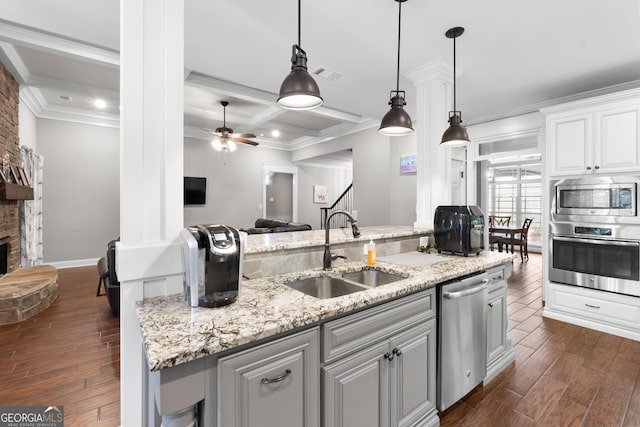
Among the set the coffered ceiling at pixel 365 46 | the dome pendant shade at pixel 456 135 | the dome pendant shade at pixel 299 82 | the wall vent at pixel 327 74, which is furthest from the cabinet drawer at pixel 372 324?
the wall vent at pixel 327 74

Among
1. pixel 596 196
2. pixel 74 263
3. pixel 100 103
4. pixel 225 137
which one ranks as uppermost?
pixel 100 103

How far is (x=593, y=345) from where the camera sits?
2.76 meters

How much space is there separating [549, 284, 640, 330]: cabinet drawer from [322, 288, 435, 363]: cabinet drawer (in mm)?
2676

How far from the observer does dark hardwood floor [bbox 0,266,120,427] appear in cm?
194

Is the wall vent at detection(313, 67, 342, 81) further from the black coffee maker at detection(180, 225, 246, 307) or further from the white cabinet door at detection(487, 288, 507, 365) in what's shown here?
the white cabinet door at detection(487, 288, 507, 365)

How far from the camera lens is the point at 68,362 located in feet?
7.92

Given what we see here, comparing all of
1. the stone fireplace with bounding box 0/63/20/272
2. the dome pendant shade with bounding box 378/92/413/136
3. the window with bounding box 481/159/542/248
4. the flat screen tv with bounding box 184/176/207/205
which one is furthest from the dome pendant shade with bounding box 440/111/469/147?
the window with bounding box 481/159/542/248

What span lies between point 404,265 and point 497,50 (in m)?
2.26

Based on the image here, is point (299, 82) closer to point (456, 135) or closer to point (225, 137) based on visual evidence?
point (456, 135)

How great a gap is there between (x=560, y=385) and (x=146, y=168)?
3.07 m

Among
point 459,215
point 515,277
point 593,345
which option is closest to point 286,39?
point 459,215

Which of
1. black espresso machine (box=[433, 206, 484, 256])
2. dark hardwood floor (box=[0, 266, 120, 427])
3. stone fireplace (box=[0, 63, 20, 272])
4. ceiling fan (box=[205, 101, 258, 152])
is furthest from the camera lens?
ceiling fan (box=[205, 101, 258, 152])

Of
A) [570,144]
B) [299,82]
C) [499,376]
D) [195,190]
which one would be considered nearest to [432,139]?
[570,144]

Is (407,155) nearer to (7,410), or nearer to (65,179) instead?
(7,410)
